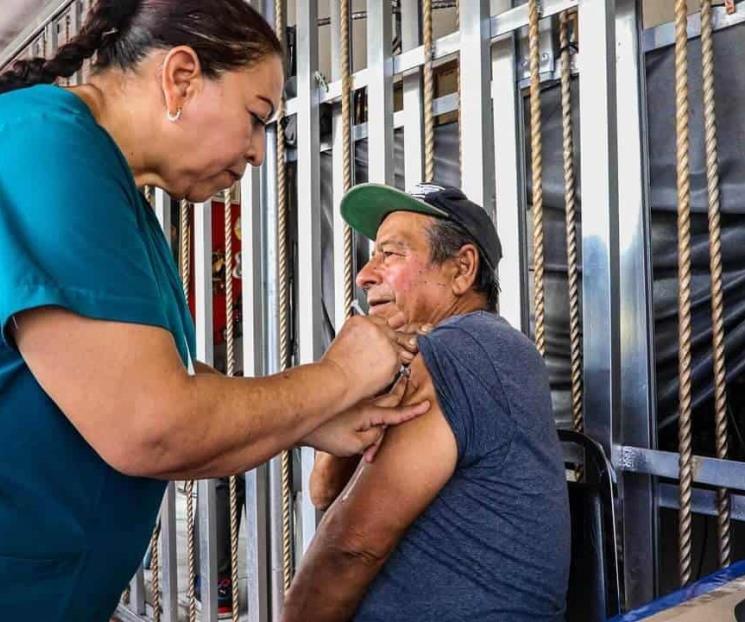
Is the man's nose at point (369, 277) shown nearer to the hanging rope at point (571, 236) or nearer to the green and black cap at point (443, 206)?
the green and black cap at point (443, 206)

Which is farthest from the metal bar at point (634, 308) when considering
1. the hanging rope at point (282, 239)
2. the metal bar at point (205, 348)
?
the metal bar at point (205, 348)

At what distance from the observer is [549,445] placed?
120cm

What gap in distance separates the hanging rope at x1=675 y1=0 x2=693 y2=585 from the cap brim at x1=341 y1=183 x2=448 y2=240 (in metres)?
0.45

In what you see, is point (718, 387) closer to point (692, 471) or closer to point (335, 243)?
point (692, 471)

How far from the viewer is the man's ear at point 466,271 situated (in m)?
1.43

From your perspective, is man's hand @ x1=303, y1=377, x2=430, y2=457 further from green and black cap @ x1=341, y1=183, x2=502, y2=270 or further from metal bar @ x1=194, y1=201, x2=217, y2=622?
metal bar @ x1=194, y1=201, x2=217, y2=622

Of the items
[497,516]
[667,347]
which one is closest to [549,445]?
[497,516]

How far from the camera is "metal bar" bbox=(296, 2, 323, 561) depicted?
2.35 m

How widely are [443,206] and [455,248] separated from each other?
0.08 metres

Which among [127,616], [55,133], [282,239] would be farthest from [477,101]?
[127,616]

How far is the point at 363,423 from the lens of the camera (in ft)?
3.57

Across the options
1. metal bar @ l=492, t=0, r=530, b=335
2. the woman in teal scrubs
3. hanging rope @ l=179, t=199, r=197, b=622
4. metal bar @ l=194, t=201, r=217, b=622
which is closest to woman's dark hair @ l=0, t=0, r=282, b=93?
the woman in teal scrubs

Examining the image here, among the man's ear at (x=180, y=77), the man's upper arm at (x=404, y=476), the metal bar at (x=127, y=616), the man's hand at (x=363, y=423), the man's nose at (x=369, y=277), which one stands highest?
the man's ear at (x=180, y=77)

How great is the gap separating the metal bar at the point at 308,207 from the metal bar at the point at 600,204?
0.96m
